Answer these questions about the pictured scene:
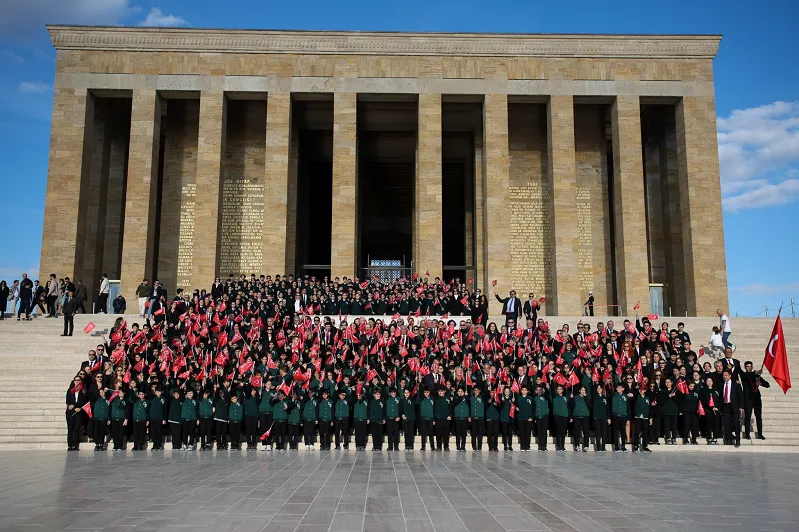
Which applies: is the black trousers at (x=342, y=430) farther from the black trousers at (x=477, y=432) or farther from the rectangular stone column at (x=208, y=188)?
the rectangular stone column at (x=208, y=188)

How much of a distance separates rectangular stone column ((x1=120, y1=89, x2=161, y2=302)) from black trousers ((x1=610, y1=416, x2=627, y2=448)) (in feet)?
61.8

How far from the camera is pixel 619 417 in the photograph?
41.5 feet

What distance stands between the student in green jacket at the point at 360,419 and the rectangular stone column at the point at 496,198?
13146 mm

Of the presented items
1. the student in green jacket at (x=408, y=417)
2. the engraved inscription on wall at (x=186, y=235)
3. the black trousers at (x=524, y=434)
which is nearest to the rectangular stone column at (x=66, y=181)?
the engraved inscription on wall at (x=186, y=235)

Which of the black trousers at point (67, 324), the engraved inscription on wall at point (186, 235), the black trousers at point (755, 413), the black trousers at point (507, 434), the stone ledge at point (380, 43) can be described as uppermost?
the stone ledge at point (380, 43)

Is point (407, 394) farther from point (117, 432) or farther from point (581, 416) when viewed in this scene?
point (117, 432)

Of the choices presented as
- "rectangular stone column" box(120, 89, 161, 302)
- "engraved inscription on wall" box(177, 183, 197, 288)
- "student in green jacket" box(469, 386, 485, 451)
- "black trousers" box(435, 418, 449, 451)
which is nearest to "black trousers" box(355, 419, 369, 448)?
"black trousers" box(435, 418, 449, 451)

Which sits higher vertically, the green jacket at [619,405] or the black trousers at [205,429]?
the green jacket at [619,405]

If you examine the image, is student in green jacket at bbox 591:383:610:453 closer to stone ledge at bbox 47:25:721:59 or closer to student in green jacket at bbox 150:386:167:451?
student in green jacket at bbox 150:386:167:451

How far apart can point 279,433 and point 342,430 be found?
4.10 feet

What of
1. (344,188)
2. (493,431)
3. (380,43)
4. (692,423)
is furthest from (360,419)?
(380,43)

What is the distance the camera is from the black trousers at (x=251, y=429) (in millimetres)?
12609

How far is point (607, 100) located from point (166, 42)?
1813 centimetres

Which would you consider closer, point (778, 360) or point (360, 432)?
point (360, 432)
